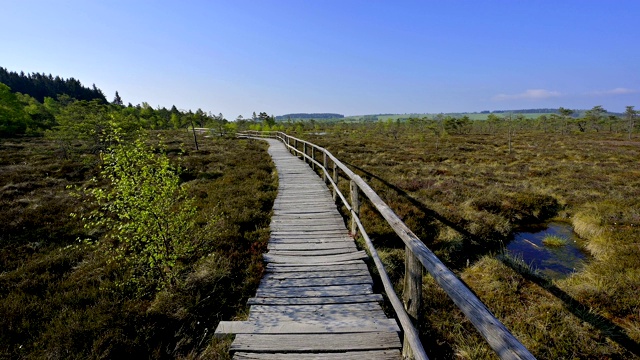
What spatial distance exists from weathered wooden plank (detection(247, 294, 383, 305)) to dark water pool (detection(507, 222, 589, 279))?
14.5 ft

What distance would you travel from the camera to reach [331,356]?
2.84 m

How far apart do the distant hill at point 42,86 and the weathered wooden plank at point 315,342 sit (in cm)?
10219

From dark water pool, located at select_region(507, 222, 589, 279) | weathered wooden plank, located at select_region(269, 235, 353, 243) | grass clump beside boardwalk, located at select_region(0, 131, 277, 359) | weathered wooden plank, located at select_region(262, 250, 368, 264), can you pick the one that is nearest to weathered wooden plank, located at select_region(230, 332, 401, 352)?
grass clump beside boardwalk, located at select_region(0, 131, 277, 359)

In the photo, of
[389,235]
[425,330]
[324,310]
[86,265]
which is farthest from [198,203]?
[425,330]

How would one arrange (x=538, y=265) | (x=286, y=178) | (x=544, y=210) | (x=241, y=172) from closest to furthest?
(x=538, y=265) < (x=544, y=210) < (x=286, y=178) < (x=241, y=172)

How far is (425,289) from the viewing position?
4.51 metres

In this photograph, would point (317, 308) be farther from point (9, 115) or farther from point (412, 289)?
point (9, 115)

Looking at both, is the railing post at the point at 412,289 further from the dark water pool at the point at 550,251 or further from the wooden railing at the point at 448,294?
the dark water pool at the point at 550,251

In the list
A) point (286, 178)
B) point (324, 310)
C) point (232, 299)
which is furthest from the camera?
A: point (286, 178)

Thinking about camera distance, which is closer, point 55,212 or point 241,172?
point 55,212

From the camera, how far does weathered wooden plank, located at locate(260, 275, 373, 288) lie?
4.19 meters

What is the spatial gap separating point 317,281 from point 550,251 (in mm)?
6544

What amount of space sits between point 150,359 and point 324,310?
2058mm

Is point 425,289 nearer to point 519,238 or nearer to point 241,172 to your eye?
point 519,238
